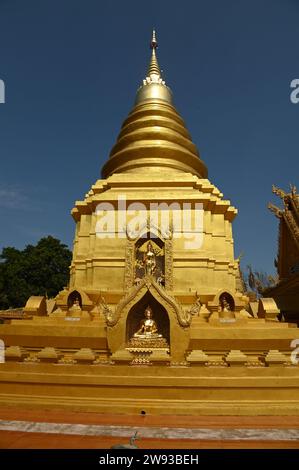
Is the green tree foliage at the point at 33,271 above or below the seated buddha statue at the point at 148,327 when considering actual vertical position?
above

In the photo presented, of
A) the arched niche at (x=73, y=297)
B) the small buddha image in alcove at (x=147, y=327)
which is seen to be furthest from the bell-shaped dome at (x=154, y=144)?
the small buddha image in alcove at (x=147, y=327)

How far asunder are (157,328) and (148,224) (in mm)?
3967

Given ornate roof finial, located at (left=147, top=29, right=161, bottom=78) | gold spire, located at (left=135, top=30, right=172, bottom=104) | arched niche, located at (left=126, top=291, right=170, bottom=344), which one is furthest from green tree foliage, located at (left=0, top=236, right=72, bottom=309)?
arched niche, located at (left=126, top=291, right=170, bottom=344)

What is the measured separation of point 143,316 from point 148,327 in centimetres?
32

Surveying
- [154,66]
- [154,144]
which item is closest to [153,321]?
[154,144]

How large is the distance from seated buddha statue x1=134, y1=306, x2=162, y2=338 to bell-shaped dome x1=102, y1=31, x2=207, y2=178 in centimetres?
734

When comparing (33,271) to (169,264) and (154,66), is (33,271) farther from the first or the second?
(169,264)

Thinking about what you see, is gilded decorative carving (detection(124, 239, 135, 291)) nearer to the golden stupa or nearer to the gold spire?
the golden stupa

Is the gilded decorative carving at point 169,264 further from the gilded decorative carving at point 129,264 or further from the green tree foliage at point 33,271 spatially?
the green tree foliage at point 33,271

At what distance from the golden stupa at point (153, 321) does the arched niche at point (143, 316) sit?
3 cm

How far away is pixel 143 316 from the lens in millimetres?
8438

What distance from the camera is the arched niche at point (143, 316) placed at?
8133 mm
